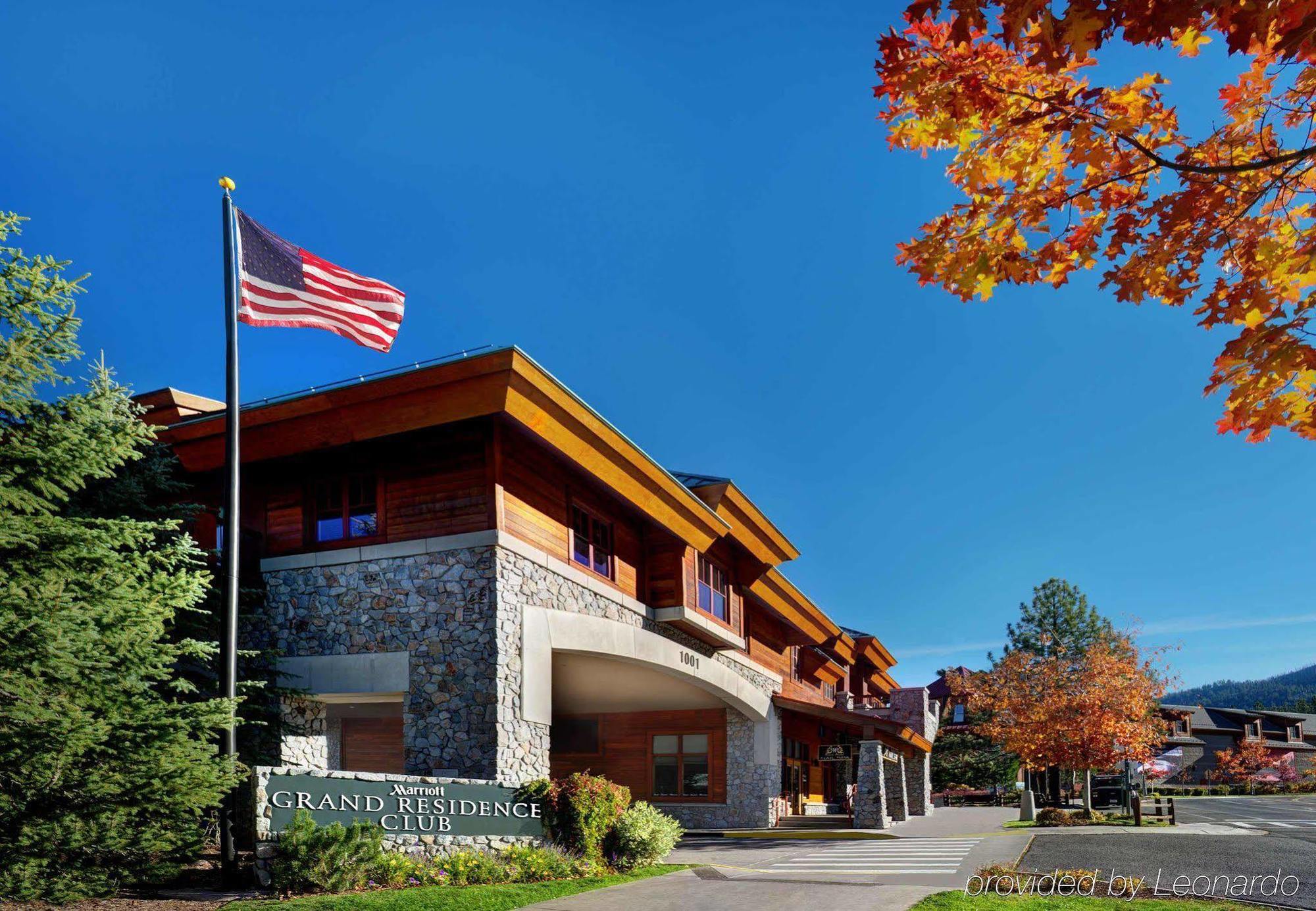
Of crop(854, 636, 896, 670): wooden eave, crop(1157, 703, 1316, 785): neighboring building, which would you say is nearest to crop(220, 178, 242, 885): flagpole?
crop(854, 636, 896, 670): wooden eave

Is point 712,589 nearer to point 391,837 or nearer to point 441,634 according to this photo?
point 441,634

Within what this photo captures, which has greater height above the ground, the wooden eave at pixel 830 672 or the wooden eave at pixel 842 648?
the wooden eave at pixel 842 648

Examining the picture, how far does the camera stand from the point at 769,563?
27.9 meters

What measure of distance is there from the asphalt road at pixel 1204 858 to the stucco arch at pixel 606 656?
7972 millimetres

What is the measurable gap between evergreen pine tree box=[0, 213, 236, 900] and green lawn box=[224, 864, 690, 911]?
1.63 m

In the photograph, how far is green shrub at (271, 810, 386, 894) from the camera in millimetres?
11594

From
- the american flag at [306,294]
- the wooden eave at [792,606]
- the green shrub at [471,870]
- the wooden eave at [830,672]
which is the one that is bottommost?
the green shrub at [471,870]

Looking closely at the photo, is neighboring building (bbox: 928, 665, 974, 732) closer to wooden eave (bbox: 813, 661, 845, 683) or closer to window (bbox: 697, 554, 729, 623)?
wooden eave (bbox: 813, 661, 845, 683)

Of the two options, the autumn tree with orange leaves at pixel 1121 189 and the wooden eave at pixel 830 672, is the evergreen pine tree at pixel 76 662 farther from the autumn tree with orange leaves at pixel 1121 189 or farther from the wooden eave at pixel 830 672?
the wooden eave at pixel 830 672

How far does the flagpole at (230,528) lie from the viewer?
39.4ft

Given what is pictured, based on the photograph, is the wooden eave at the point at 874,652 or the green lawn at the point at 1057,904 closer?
the green lawn at the point at 1057,904

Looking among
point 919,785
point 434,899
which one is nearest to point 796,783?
point 919,785

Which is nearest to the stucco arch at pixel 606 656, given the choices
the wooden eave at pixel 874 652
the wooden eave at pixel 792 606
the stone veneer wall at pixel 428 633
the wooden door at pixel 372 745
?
the stone veneer wall at pixel 428 633

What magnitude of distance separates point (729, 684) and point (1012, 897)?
13899 mm
